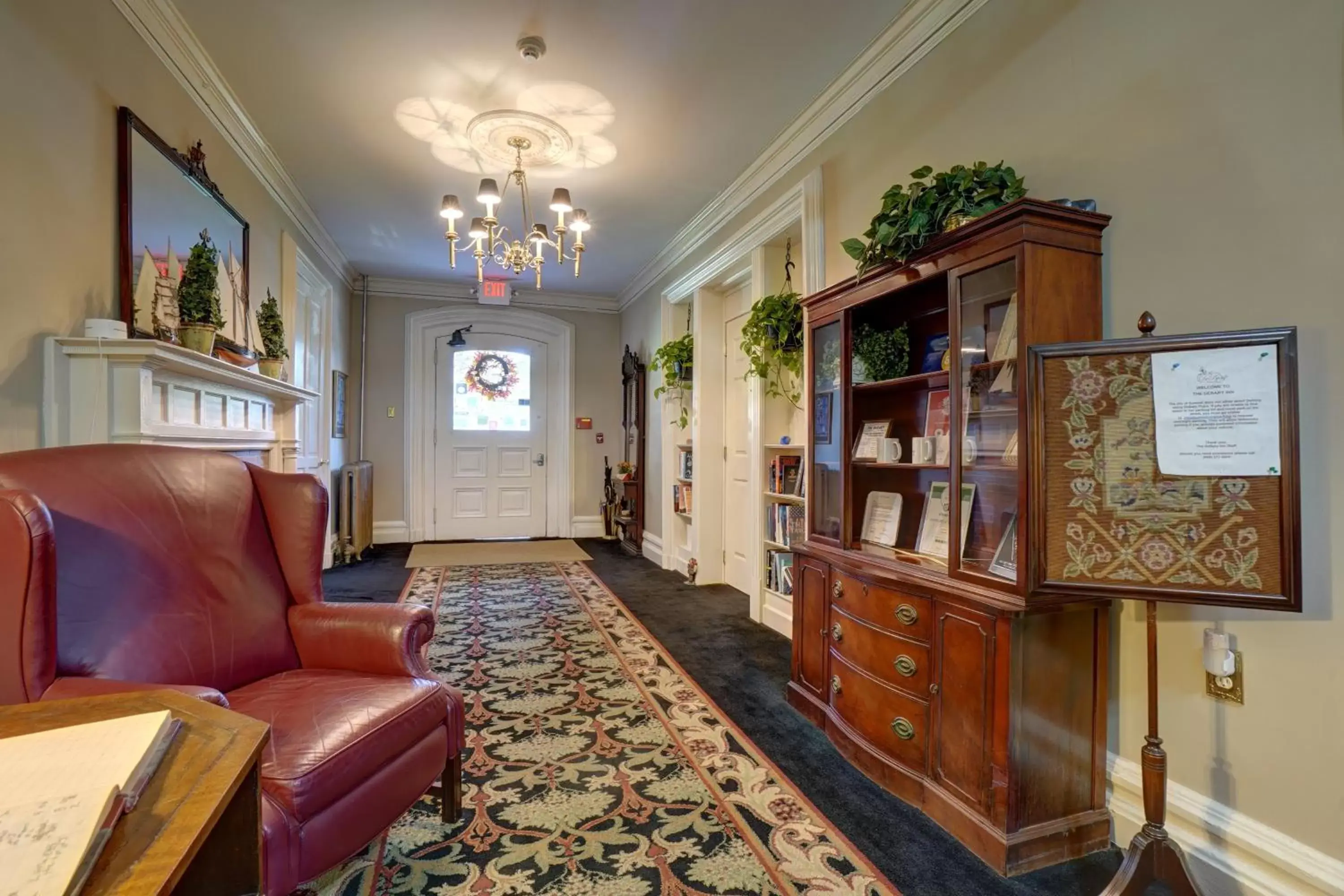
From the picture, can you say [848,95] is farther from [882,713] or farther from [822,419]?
[882,713]

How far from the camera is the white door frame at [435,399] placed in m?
6.21

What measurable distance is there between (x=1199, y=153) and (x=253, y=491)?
2703mm

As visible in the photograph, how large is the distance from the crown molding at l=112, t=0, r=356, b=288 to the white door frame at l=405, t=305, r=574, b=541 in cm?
199

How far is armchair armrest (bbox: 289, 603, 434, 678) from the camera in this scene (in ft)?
5.29

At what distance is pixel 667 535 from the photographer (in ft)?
16.6

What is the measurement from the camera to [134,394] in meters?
2.01

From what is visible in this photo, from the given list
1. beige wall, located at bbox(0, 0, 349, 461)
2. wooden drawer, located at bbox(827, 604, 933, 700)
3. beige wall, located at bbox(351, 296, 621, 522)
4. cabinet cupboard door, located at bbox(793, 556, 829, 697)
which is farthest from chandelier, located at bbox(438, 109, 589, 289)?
beige wall, located at bbox(351, 296, 621, 522)

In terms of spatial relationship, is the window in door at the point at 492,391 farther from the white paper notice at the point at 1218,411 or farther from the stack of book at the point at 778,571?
→ the white paper notice at the point at 1218,411

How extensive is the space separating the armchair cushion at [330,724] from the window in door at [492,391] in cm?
500

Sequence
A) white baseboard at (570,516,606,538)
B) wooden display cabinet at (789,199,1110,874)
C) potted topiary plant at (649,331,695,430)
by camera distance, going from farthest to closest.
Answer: white baseboard at (570,516,606,538) < potted topiary plant at (649,331,695,430) < wooden display cabinet at (789,199,1110,874)

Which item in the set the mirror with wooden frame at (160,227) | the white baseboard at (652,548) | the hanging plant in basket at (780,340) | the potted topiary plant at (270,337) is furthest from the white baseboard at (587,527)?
the mirror with wooden frame at (160,227)

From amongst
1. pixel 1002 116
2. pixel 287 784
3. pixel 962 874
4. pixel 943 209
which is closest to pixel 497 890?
pixel 287 784

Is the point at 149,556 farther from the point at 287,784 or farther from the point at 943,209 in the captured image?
the point at 943,209

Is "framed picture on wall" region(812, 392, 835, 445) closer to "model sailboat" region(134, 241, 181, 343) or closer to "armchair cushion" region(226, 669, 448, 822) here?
"armchair cushion" region(226, 669, 448, 822)
